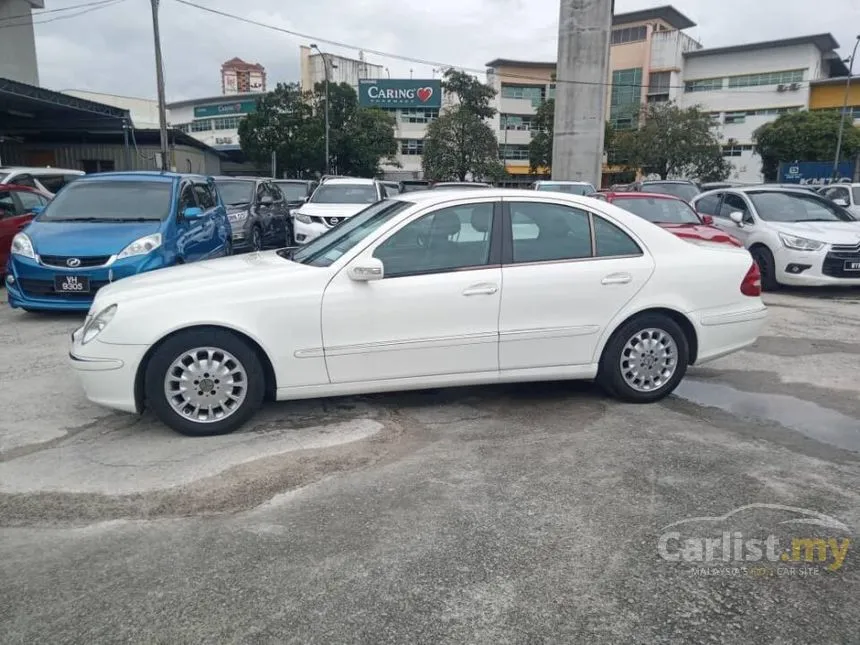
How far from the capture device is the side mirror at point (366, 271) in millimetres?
4320

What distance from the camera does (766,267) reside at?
1050cm

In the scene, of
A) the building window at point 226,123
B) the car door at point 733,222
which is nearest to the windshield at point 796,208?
the car door at point 733,222

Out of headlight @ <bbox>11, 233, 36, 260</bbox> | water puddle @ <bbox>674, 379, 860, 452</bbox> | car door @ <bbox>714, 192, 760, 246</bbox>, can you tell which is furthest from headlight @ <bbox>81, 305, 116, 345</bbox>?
car door @ <bbox>714, 192, 760, 246</bbox>

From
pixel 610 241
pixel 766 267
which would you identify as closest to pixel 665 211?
pixel 766 267

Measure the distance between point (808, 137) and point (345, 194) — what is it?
42447 millimetres

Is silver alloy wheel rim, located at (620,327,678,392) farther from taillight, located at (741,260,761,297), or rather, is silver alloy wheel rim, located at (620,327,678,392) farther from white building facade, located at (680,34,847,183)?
white building facade, located at (680,34,847,183)

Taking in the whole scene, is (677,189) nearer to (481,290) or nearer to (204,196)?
(204,196)

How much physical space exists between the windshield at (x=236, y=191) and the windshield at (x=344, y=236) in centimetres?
852

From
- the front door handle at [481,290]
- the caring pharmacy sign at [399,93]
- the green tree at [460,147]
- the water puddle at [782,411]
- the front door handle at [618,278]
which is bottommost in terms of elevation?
the water puddle at [782,411]

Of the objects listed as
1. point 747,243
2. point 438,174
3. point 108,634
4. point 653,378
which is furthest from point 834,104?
point 108,634

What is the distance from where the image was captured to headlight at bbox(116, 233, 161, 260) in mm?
7570

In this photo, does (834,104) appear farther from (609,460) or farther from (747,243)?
(609,460)

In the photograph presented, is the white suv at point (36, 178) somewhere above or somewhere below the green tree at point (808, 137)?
below

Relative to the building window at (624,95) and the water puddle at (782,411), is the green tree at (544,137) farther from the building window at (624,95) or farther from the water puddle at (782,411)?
the water puddle at (782,411)
